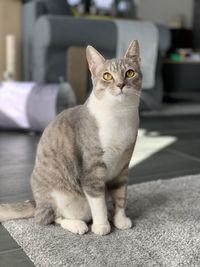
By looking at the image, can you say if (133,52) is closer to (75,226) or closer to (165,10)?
(75,226)

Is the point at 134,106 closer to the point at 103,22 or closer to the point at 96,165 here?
the point at 96,165

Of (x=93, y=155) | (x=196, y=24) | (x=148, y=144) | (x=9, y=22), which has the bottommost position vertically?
(x=148, y=144)

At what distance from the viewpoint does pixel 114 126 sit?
1080mm

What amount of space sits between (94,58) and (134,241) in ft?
1.68

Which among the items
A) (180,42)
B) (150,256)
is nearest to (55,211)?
(150,256)

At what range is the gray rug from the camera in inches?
38.1

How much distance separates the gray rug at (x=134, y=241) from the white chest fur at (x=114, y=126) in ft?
0.70

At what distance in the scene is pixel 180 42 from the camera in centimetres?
575

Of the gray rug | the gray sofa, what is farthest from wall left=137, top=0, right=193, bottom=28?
the gray rug

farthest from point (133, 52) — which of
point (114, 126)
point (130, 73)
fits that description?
point (114, 126)

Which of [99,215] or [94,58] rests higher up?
[94,58]

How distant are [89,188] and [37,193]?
17cm

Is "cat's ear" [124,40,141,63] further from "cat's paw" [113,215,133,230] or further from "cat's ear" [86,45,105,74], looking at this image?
"cat's paw" [113,215,133,230]

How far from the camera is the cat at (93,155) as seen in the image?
42.6 inches
